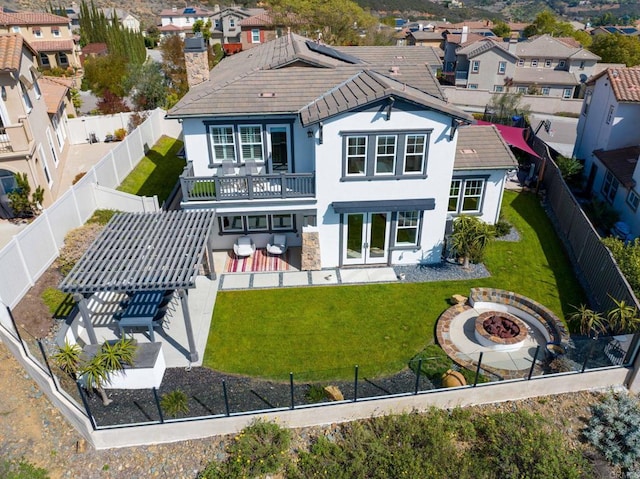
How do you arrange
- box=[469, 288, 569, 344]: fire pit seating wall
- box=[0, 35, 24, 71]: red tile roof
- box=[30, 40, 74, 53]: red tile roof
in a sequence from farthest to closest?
box=[30, 40, 74, 53]: red tile roof < box=[0, 35, 24, 71]: red tile roof < box=[469, 288, 569, 344]: fire pit seating wall

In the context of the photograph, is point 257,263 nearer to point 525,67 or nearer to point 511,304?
point 511,304

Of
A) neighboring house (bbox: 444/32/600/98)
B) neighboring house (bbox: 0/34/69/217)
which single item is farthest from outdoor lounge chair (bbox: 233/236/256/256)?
neighboring house (bbox: 444/32/600/98)

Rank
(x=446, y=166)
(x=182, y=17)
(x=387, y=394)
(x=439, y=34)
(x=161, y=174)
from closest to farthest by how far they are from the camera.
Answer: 1. (x=387, y=394)
2. (x=446, y=166)
3. (x=161, y=174)
4. (x=439, y=34)
5. (x=182, y=17)

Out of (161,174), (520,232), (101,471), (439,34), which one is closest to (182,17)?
(439,34)

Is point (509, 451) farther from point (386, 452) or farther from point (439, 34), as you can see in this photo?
point (439, 34)

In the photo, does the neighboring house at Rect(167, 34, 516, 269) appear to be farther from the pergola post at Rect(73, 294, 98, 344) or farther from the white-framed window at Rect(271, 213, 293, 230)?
the pergola post at Rect(73, 294, 98, 344)

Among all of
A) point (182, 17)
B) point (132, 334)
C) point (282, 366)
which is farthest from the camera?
point (182, 17)

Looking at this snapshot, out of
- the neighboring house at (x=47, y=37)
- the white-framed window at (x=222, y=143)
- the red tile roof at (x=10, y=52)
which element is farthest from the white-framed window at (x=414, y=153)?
the neighboring house at (x=47, y=37)
